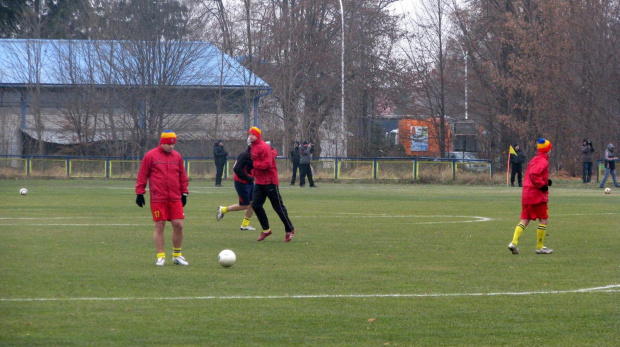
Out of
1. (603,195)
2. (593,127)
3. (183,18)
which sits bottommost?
(603,195)

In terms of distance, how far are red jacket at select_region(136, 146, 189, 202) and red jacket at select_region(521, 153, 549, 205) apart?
18.0ft

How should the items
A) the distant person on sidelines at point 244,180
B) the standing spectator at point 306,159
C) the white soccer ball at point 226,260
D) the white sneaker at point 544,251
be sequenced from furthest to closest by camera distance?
1. the standing spectator at point 306,159
2. the distant person on sidelines at point 244,180
3. the white sneaker at point 544,251
4. the white soccer ball at point 226,260

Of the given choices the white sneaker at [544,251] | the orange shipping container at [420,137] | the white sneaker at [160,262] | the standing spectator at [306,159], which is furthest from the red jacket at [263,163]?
the orange shipping container at [420,137]

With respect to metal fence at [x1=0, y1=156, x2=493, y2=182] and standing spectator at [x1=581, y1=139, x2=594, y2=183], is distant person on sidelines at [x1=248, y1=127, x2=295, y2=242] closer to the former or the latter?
standing spectator at [x1=581, y1=139, x2=594, y2=183]

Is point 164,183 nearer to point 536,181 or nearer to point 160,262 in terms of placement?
point 160,262

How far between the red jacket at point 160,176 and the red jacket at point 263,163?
135 inches

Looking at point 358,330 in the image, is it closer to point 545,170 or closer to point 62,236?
point 545,170

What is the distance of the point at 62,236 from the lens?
1577 cm

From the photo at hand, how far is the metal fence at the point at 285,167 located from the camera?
4641cm

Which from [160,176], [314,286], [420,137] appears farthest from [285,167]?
[314,286]

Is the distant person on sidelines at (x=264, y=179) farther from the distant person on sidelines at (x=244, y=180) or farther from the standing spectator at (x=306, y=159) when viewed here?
the standing spectator at (x=306, y=159)

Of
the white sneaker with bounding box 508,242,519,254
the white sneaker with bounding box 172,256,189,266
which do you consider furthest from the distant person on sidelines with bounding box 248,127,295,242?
the white sneaker with bounding box 508,242,519,254

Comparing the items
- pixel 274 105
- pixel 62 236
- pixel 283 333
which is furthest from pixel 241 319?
pixel 274 105

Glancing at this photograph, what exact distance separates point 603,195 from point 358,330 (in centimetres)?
2737
